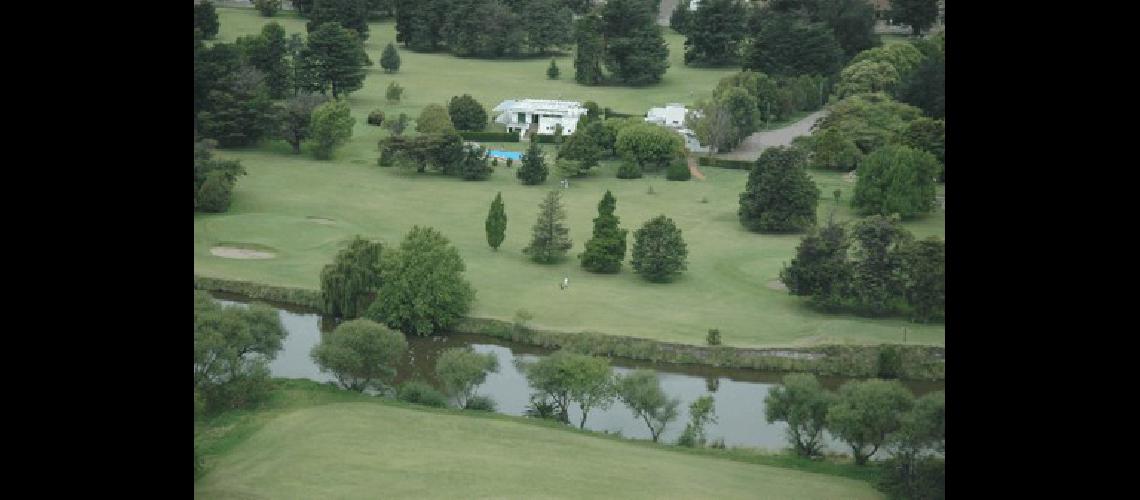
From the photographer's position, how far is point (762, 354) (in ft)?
38.4

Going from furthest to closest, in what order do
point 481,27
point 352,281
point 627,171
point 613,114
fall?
point 481,27 → point 613,114 → point 627,171 → point 352,281

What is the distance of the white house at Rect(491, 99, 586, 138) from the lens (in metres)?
19.4

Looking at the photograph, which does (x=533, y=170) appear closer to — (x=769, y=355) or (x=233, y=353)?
(x=769, y=355)

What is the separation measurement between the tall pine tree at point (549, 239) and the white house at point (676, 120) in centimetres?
496

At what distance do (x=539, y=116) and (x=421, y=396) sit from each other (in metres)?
9.59

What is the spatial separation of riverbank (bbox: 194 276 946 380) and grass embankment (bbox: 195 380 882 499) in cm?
193

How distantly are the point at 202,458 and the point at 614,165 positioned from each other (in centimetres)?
964

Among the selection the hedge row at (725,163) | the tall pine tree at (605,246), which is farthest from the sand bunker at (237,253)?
the hedge row at (725,163)

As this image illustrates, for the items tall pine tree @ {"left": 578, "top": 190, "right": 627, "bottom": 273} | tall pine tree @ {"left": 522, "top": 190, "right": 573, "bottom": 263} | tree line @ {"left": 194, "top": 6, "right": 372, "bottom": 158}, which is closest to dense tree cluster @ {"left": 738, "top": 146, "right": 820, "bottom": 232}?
tall pine tree @ {"left": 578, "top": 190, "right": 627, "bottom": 273}

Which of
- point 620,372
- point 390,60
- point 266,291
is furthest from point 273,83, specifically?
A: point 620,372

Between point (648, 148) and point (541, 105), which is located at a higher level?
point (541, 105)

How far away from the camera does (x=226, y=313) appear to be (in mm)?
10477

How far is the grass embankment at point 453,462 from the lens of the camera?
8.24m
